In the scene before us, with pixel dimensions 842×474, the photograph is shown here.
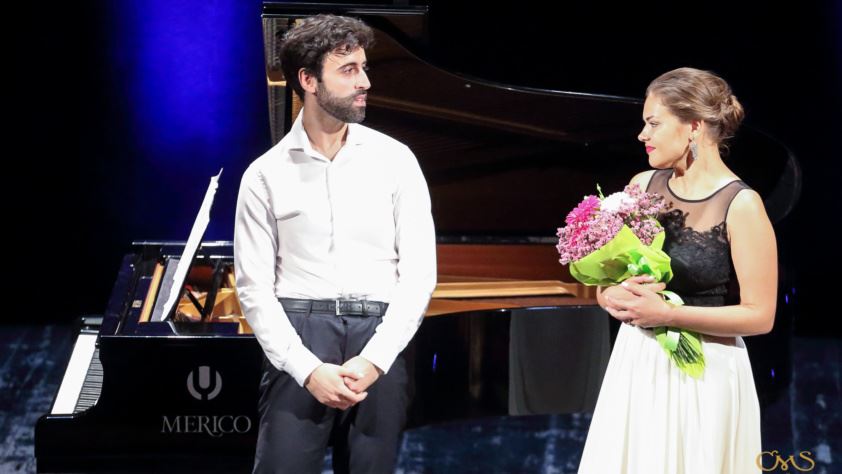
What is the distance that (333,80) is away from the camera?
2.88 metres

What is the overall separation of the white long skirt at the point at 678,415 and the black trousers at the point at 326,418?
60 cm

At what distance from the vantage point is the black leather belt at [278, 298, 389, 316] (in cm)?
288

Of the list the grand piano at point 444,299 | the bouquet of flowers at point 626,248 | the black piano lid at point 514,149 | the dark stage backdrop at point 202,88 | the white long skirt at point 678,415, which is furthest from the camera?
the dark stage backdrop at point 202,88

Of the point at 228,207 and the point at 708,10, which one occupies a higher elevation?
the point at 708,10

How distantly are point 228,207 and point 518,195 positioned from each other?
2.28 m

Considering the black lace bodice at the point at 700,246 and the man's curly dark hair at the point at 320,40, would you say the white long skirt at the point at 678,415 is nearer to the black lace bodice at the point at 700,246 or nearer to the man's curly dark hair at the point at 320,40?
the black lace bodice at the point at 700,246

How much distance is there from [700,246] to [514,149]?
2563 mm

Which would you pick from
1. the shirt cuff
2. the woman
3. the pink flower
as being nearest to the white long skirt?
the woman

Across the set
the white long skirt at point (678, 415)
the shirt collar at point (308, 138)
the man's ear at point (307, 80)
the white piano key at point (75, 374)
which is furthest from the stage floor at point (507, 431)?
the man's ear at point (307, 80)

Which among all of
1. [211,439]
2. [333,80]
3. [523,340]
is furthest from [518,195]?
[333,80]

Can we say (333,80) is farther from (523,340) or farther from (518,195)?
(518,195)

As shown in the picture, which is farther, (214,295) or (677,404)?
(214,295)

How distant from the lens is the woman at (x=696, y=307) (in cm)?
275

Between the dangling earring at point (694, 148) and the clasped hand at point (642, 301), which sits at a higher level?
the dangling earring at point (694, 148)
